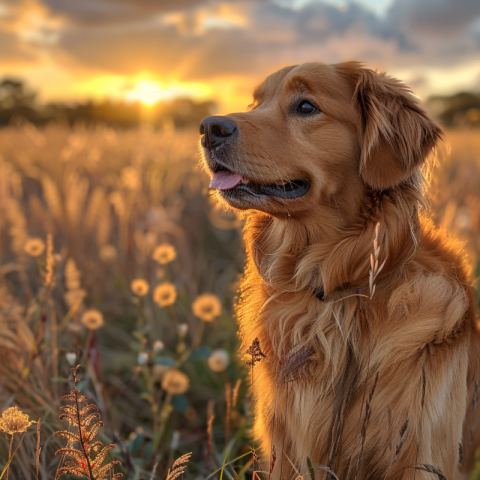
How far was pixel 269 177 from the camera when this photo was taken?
187cm

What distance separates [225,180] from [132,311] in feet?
7.09

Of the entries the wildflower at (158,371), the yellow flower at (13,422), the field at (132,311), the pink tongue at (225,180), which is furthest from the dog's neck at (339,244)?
the yellow flower at (13,422)

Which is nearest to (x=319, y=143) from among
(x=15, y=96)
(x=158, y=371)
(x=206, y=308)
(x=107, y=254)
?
(x=206, y=308)

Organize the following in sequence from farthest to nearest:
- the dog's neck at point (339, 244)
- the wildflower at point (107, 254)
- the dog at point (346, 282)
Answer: the wildflower at point (107, 254)
the dog's neck at point (339, 244)
the dog at point (346, 282)

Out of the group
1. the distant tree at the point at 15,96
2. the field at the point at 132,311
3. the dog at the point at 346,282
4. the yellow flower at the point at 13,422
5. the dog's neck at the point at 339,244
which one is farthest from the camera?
the distant tree at the point at 15,96

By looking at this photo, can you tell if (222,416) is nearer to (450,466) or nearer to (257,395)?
(257,395)

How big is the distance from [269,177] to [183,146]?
216 inches

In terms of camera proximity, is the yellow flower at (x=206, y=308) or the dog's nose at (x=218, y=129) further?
the yellow flower at (x=206, y=308)

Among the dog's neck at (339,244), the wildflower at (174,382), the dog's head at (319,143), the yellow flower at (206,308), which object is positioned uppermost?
the dog's head at (319,143)

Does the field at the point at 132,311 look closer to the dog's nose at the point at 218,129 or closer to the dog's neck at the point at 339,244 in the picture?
the dog's neck at the point at 339,244

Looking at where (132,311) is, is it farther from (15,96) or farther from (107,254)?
(15,96)

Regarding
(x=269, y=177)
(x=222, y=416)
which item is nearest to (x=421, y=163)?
(x=269, y=177)

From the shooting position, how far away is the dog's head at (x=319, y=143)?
6.18ft

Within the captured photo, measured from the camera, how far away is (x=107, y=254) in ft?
12.3
